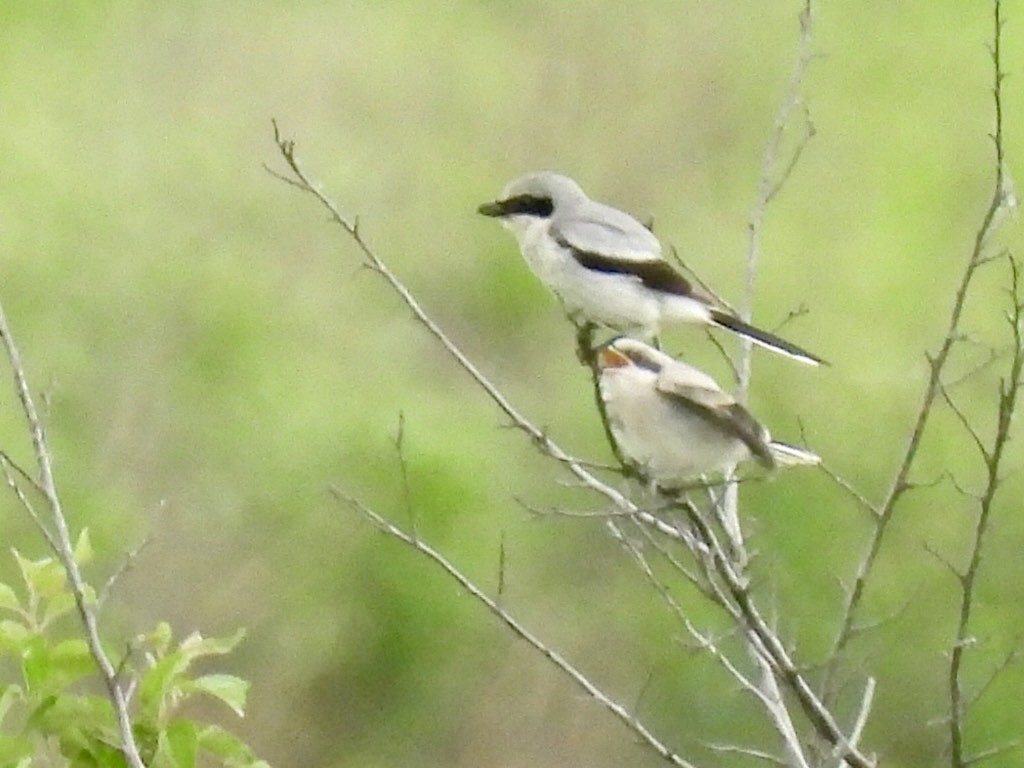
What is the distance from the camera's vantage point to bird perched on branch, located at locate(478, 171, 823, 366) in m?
2.53

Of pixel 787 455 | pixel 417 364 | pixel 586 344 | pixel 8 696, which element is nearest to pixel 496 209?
pixel 586 344

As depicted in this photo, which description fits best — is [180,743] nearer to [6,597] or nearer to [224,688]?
[224,688]

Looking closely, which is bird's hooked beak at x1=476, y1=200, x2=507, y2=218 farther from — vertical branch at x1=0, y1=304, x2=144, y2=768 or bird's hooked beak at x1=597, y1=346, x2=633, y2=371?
vertical branch at x1=0, y1=304, x2=144, y2=768

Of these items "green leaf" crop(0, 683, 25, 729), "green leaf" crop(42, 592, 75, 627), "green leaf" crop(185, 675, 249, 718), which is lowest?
"green leaf" crop(0, 683, 25, 729)

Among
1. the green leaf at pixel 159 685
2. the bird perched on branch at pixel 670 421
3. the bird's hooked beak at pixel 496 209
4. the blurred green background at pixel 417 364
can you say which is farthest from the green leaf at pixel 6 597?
the blurred green background at pixel 417 364

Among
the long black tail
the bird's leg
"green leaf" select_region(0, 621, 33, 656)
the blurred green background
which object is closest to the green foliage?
"green leaf" select_region(0, 621, 33, 656)

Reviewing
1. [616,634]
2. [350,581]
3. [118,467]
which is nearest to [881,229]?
[616,634]

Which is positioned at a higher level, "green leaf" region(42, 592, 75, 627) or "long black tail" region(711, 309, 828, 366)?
"long black tail" region(711, 309, 828, 366)

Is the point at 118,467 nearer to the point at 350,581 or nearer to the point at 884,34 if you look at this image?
the point at 350,581

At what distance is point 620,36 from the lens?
631 centimetres

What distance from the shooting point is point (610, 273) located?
8.34 feet

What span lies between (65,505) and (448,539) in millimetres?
1076

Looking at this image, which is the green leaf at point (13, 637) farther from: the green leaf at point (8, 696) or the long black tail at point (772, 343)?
the long black tail at point (772, 343)

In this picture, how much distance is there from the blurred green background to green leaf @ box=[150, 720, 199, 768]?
2648mm
